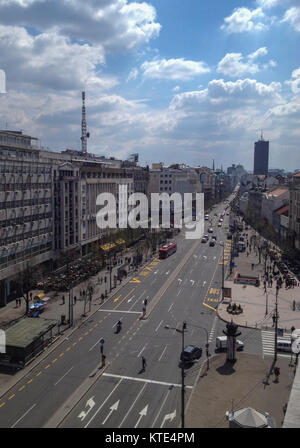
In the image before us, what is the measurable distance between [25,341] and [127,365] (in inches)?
336

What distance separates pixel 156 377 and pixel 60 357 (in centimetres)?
874

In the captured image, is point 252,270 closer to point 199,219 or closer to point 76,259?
point 76,259

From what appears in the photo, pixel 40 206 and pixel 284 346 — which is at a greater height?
pixel 40 206

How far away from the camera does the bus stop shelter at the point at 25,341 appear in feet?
101

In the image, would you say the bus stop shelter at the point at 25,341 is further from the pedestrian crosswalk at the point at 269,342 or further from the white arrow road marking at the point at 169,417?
the pedestrian crosswalk at the point at 269,342

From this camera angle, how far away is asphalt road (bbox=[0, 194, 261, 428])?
2438cm

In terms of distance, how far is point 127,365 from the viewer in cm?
3138

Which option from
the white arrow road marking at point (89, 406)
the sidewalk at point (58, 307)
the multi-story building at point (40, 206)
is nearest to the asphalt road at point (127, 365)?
the white arrow road marking at point (89, 406)

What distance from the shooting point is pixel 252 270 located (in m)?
68.5

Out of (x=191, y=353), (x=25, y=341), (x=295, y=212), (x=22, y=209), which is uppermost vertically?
(x=22, y=209)

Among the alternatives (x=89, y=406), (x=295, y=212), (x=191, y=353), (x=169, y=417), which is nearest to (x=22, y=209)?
(x=191, y=353)

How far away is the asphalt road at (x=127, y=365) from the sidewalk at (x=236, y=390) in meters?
1.12

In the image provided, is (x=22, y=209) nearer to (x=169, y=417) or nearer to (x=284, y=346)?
(x=169, y=417)
